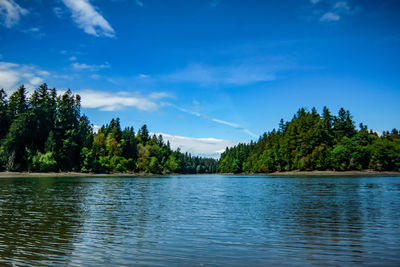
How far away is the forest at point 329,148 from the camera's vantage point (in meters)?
124

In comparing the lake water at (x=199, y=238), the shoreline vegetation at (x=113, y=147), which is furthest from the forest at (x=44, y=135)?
the lake water at (x=199, y=238)

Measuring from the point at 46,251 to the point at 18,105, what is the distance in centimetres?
11604

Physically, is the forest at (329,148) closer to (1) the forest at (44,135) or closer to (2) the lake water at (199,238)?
(1) the forest at (44,135)

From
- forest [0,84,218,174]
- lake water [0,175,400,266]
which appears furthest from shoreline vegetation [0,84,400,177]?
lake water [0,175,400,266]

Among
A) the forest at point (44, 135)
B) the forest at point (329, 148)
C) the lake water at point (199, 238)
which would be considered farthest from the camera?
the forest at point (329, 148)

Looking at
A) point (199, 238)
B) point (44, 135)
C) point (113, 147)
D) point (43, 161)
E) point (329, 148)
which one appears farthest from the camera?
point (113, 147)

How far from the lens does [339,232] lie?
45.5 ft

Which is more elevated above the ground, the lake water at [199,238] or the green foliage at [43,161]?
the green foliage at [43,161]

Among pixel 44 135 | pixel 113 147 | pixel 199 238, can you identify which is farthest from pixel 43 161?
pixel 199 238

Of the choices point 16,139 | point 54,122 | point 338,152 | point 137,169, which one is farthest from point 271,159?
point 16,139

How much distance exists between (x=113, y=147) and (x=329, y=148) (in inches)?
4225

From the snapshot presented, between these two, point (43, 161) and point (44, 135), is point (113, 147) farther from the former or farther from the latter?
point (43, 161)

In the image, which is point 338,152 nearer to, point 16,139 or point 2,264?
point 16,139

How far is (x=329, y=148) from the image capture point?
129m
